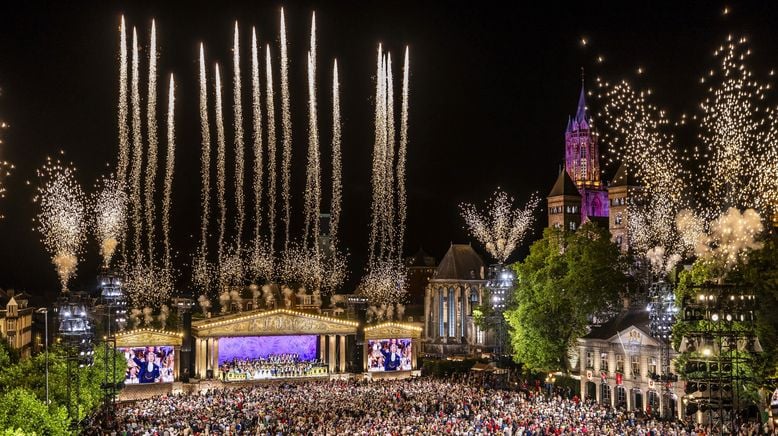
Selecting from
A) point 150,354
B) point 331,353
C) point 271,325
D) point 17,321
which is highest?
point 17,321

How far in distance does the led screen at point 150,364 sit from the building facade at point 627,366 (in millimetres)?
28520

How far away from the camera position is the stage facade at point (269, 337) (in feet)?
208

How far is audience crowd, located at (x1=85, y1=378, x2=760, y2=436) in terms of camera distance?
33812 millimetres

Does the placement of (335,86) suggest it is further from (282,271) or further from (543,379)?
(282,271)

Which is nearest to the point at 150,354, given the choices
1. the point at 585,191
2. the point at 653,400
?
the point at 653,400

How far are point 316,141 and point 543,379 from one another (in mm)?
23112

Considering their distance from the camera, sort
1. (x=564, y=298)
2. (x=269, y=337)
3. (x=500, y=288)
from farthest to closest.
Result: 1. (x=269, y=337)
2. (x=500, y=288)
3. (x=564, y=298)

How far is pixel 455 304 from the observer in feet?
291

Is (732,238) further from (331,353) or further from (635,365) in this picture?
(331,353)

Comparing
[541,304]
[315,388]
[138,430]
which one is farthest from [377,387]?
[138,430]

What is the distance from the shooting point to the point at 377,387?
170 ft

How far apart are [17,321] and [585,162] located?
78.9 metres

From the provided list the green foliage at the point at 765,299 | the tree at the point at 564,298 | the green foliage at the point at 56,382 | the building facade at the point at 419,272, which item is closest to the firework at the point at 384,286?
the building facade at the point at 419,272

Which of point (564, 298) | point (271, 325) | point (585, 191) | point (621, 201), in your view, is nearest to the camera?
point (564, 298)
